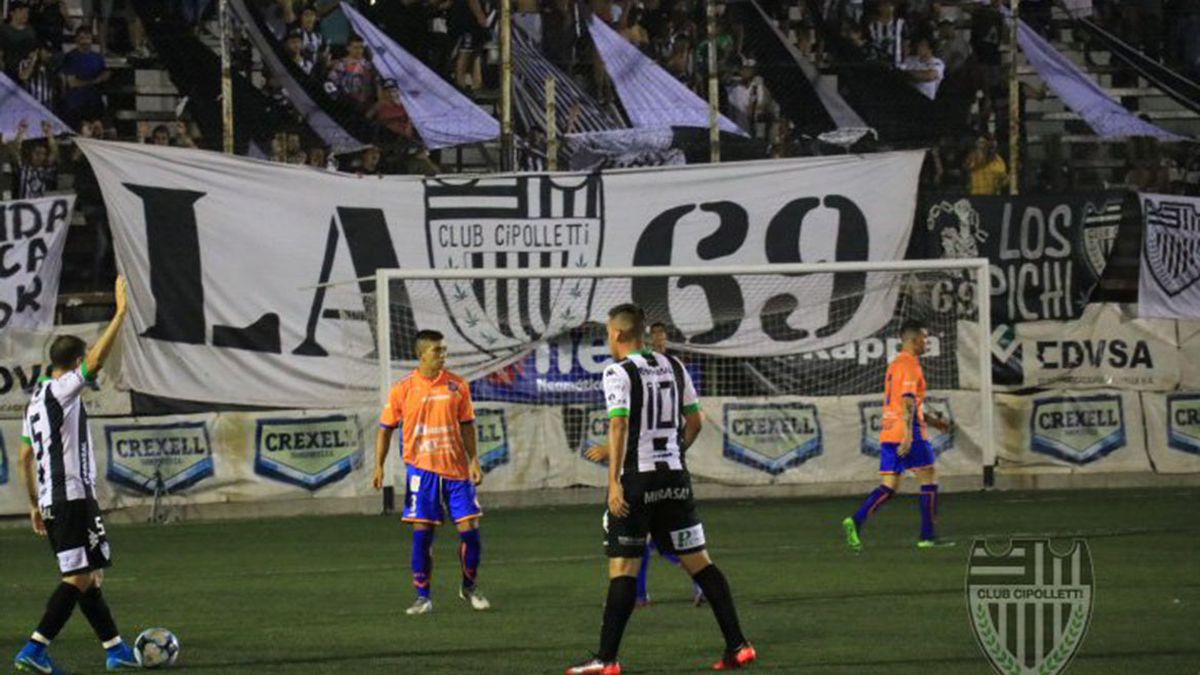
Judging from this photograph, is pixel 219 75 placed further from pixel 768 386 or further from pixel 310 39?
pixel 768 386

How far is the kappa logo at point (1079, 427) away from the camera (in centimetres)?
2823

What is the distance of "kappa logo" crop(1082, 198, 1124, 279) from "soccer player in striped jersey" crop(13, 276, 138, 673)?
1858 centimetres

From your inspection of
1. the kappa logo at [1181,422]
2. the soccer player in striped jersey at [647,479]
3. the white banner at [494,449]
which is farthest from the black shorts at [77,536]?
the kappa logo at [1181,422]

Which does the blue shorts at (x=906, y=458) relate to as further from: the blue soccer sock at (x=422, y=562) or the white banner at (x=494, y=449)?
the white banner at (x=494, y=449)

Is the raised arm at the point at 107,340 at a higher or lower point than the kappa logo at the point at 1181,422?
higher

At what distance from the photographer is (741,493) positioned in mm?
27406

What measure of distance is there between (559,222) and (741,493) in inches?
165

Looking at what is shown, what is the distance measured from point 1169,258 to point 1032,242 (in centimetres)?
193

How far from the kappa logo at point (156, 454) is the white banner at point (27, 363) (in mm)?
751

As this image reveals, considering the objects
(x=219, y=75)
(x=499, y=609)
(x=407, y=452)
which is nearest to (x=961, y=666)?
(x=499, y=609)

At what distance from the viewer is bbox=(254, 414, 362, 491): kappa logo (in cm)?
2602

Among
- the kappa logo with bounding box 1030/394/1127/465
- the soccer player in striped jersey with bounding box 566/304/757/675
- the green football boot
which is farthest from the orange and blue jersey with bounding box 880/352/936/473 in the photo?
the kappa logo with bounding box 1030/394/1127/465

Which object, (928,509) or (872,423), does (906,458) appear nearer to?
(928,509)

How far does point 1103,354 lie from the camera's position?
29.0 meters
